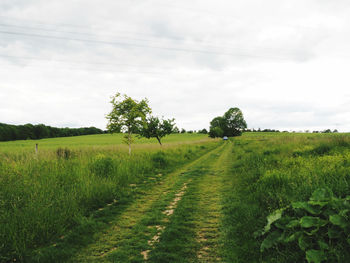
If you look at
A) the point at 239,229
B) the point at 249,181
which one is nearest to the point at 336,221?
the point at 239,229

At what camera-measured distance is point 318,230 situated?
3033mm

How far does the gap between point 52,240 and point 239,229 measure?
13.2 ft

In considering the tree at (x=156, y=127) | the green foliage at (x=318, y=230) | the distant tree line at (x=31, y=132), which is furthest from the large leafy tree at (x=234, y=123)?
the green foliage at (x=318, y=230)

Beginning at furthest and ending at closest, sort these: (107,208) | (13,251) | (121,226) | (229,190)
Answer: (229,190), (107,208), (121,226), (13,251)

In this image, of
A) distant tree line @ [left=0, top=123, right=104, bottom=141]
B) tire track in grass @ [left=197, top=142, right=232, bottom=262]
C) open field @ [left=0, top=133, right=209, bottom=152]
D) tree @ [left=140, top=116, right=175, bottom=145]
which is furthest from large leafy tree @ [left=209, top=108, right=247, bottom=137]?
tire track in grass @ [left=197, top=142, right=232, bottom=262]

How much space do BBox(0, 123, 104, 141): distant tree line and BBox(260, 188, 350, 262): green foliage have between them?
89.5 m

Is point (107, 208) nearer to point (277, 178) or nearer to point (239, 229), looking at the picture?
point (239, 229)

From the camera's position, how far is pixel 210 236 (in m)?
3.97

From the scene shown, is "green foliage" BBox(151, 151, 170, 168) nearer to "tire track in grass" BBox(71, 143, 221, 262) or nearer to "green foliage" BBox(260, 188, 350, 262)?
"tire track in grass" BBox(71, 143, 221, 262)

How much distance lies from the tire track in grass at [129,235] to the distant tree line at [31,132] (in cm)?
8587

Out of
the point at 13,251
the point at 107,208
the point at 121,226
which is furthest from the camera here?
the point at 107,208

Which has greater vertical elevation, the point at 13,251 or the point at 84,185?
the point at 84,185

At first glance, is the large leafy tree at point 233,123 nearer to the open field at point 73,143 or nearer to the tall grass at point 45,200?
the open field at point 73,143

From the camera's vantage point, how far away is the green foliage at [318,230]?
270 centimetres
